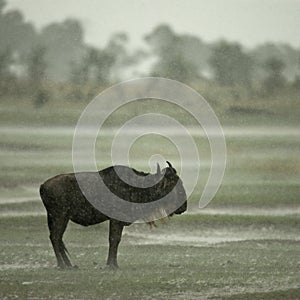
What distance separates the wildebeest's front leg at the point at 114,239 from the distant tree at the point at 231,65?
309 cm

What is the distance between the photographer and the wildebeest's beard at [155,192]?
26.5 feet

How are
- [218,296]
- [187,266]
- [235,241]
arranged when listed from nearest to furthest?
[218,296] → [187,266] → [235,241]

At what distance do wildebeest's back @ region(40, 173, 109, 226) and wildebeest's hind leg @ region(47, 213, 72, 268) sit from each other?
0.05 meters

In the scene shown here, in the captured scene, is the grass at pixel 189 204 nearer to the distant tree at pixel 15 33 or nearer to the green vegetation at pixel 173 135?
the green vegetation at pixel 173 135

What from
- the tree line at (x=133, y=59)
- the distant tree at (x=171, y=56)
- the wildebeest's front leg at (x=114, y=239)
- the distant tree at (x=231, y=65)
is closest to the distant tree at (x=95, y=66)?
the tree line at (x=133, y=59)

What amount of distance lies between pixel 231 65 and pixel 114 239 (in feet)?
11.1

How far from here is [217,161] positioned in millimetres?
10383

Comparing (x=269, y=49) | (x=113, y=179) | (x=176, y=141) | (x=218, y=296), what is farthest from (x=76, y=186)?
(x=269, y=49)

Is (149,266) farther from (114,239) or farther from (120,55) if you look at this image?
(120,55)

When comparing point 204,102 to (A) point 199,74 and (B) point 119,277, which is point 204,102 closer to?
(A) point 199,74

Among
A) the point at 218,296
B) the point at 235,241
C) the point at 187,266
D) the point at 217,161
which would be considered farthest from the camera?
the point at 217,161

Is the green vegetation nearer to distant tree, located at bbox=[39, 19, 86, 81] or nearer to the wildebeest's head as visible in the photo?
distant tree, located at bbox=[39, 19, 86, 81]

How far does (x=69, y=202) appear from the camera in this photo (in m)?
8.01

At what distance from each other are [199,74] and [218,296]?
138 inches
